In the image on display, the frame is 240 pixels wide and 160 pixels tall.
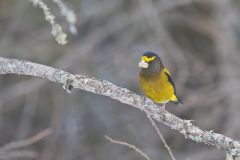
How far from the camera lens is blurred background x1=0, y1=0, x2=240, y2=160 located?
723 centimetres

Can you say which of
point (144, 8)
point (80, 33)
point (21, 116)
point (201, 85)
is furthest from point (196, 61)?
point (21, 116)

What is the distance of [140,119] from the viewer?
8039 mm

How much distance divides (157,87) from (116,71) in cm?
301

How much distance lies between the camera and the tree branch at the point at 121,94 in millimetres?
3338

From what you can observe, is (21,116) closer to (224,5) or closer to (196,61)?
(196,61)

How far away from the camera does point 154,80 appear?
4.54 metres

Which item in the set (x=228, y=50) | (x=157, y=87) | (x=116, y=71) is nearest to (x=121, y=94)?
(x=157, y=87)

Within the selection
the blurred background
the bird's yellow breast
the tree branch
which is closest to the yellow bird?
the bird's yellow breast

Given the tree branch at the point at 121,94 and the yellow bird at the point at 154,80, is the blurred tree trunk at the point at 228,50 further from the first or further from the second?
the tree branch at the point at 121,94

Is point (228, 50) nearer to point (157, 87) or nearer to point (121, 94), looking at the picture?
point (157, 87)

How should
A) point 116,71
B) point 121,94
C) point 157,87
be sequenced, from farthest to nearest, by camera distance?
point 116,71, point 157,87, point 121,94

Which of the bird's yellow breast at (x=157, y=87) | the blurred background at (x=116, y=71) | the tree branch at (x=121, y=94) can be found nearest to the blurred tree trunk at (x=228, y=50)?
the blurred background at (x=116, y=71)

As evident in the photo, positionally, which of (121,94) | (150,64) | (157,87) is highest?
(150,64)

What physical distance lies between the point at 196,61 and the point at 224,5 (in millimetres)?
764
